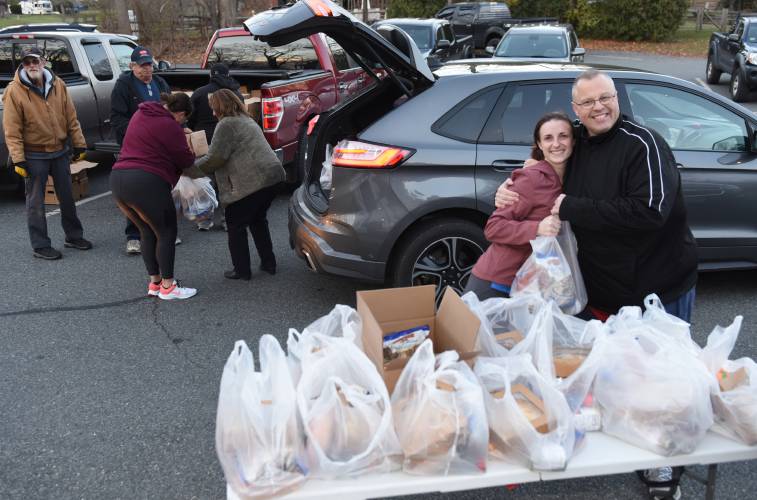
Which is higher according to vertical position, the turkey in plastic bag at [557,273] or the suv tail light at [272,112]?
the turkey in plastic bag at [557,273]

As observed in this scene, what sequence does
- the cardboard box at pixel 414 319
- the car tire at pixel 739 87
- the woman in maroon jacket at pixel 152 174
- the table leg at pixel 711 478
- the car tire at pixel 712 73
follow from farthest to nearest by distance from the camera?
the car tire at pixel 712 73 < the car tire at pixel 739 87 < the woman in maroon jacket at pixel 152 174 < the table leg at pixel 711 478 < the cardboard box at pixel 414 319

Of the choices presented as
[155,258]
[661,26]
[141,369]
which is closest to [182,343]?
[141,369]

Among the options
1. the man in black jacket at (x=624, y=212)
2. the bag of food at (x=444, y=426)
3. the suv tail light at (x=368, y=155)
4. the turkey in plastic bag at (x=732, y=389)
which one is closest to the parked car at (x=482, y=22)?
the suv tail light at (x=368, y=155)

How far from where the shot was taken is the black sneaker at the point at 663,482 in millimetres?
2574

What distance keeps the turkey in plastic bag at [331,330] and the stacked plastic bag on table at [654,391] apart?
823 millimetres

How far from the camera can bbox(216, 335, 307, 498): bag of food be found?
184cm

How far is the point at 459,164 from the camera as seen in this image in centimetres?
400

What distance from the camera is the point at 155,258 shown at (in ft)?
16.1

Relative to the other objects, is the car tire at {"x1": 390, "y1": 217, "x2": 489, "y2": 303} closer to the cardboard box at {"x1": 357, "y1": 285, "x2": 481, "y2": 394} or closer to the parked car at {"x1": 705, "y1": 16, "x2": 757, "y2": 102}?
the cardboard box at {"x1": 357, "y1": 285, "x2": 481, "y2": 394}

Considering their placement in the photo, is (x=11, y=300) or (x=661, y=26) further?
(x=661, y=26)

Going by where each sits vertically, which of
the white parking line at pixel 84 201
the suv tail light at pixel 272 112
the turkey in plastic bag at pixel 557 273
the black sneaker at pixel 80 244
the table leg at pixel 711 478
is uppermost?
the turkey in plastic bag at pixel 557 273

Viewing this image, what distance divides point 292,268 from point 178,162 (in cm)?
133

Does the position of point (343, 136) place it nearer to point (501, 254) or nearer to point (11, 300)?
point (501, 254)

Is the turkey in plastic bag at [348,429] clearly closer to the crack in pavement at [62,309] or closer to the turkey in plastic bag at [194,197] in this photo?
the crack in pavement at [62,309]
